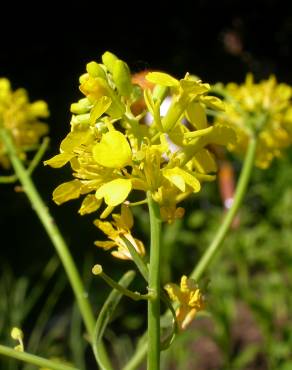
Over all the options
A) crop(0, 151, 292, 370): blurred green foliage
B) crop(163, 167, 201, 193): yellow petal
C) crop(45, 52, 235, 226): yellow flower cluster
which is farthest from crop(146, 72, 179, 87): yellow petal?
crop(0, 151, 292, 370): blurred green foliage

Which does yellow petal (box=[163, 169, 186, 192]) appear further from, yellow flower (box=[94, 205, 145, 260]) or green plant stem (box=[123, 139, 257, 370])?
green plant stem (box=[123, 139, 257, 370])

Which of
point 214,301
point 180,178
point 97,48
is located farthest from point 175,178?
point 97,48

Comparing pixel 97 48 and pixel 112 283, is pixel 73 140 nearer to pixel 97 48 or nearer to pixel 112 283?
pixel 112 283

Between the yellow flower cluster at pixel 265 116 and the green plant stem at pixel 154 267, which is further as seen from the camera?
the yellow flower cluster at pixel 265 116

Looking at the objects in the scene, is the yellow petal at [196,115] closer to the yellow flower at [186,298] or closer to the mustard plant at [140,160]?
the mustard plant at [140,160]

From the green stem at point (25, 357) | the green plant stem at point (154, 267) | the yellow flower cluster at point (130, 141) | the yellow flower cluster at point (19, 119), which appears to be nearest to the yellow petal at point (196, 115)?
the yellow flower cluster at point (130, 141)

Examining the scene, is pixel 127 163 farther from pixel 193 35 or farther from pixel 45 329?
pixel 193 35

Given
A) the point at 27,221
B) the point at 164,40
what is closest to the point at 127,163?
the point at 27,221
